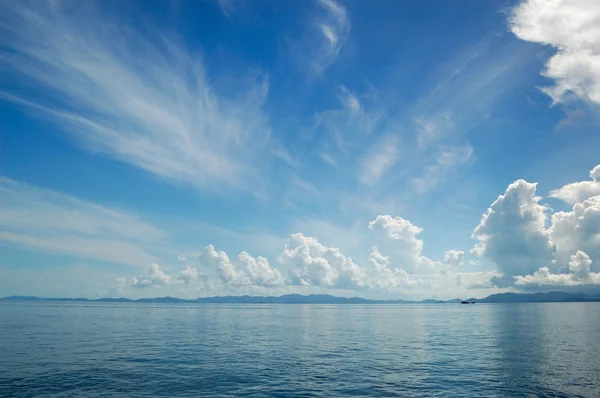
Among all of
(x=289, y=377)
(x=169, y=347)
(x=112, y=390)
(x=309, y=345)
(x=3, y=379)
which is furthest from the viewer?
(x=309, y=345)

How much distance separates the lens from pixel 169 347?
75.4 metres

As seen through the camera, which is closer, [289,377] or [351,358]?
[289,377]

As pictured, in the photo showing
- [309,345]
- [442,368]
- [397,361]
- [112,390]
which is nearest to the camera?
[112,390]

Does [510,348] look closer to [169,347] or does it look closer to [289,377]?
[289,377]

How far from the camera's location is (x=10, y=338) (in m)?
84.4

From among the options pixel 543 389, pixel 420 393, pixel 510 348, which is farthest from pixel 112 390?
pixel 510 348

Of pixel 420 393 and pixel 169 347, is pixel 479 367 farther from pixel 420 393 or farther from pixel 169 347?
pixel 169 347

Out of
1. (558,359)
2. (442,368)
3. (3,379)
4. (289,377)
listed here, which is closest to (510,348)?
(558,359)

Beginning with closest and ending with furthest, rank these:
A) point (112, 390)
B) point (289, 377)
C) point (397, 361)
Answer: point (112, 390) → point (289, 377) → point (397, 361)

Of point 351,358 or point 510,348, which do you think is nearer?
point 351,358

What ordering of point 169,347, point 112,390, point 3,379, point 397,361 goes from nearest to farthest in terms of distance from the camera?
point 112,390 → point 3,379 → point 397,361 → point 169,347

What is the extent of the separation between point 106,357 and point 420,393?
165 feet

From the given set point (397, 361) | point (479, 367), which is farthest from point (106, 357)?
point (479, 367)

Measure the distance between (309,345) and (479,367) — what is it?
35.8m
